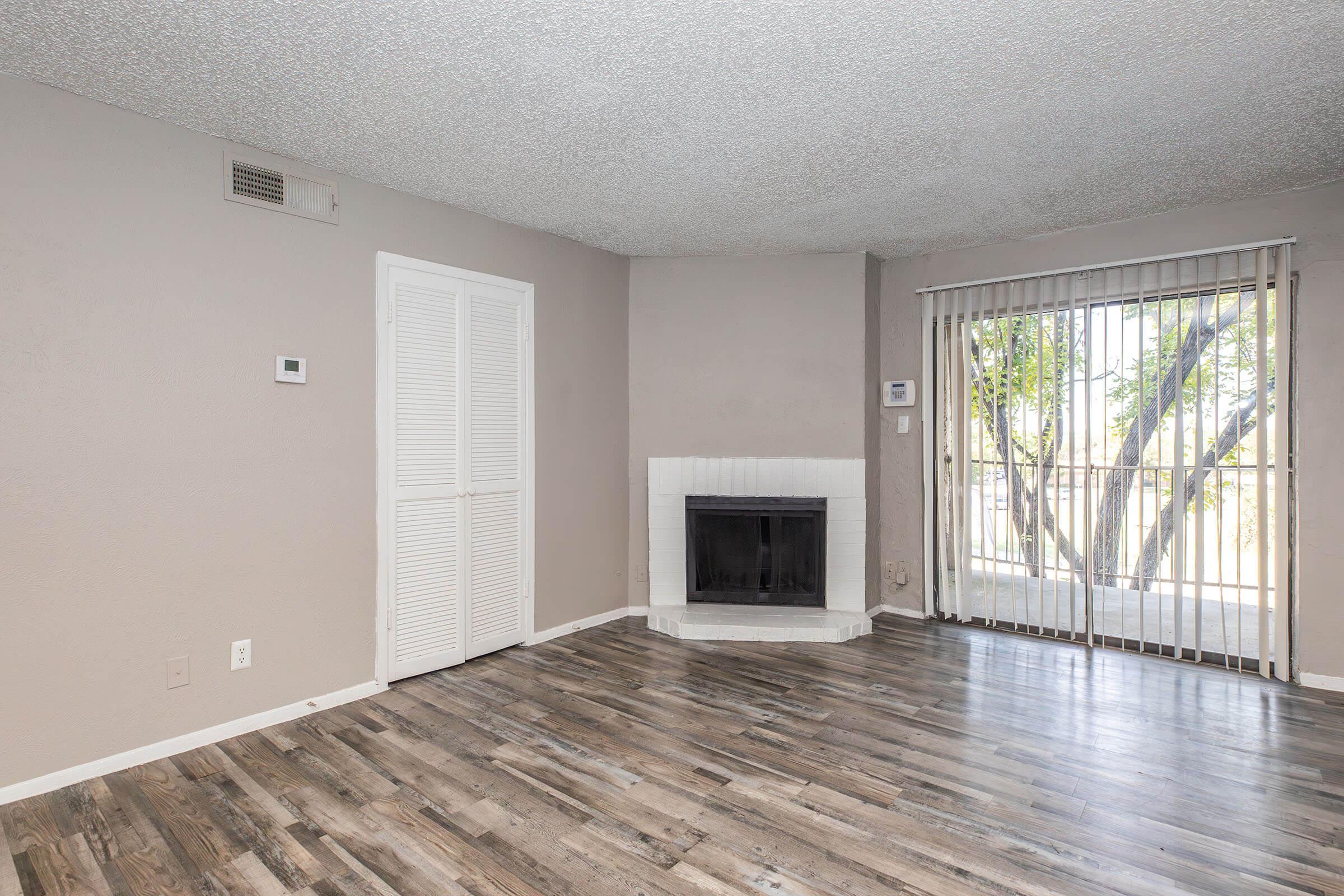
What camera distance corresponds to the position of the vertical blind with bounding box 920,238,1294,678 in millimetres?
3604

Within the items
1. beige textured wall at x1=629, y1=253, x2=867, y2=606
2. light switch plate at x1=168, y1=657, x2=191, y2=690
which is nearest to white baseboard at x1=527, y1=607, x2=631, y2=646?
Result: beige textured wall at x1=629, y1=253, x2=867, y2=606

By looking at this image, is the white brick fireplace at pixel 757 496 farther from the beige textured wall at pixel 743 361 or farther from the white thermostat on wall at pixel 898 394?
the white thermostat on wall at pixel 898 394

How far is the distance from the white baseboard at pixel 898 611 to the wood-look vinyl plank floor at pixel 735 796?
115 cm

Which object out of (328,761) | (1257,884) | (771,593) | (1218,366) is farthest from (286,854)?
(1218,366)

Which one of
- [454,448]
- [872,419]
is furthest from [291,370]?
[872,419]

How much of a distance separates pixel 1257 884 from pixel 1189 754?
874 mm

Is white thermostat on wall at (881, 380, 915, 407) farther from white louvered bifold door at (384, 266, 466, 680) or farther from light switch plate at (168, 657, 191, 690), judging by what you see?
light switch plate at (168, 657, 191, 690)

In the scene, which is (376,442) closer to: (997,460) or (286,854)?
(286,854)

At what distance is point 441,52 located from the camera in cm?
223

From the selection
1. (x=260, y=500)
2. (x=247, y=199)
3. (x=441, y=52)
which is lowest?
(x=260, y=500)

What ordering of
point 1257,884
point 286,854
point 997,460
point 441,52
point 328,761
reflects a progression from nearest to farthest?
point 1257,884 < point 286,854 < point 441,52 < point 328,761 < point 997,460

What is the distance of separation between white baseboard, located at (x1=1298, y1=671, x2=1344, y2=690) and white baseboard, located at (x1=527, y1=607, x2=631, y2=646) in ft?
12.1

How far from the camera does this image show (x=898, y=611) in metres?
4.90

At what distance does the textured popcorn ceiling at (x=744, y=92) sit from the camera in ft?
6.67
